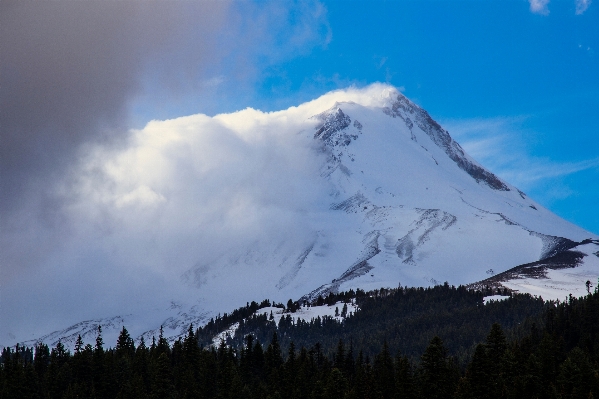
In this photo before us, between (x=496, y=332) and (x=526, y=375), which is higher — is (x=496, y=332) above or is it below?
above

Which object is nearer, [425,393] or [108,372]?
[425,393]

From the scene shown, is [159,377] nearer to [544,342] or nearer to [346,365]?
[346,365]

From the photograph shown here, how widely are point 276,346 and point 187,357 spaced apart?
17822 mm

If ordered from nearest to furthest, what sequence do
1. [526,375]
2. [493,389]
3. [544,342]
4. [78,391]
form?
1. [493,389]
2. [526,375]
3. [544,342]
4. [78,391]

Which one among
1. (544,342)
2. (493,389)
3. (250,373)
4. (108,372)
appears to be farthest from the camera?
(250,373)

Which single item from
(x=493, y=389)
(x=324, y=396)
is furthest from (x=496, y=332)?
(x=324, y=396)

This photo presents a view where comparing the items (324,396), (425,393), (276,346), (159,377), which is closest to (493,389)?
(425,393)

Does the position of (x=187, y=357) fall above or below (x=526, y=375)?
above

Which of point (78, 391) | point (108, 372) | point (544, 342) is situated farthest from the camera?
point (108, 372)

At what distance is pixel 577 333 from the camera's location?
140 metres

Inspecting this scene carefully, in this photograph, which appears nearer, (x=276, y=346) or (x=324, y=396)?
(x=324, y=396)

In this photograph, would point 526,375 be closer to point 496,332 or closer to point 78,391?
point 496,332

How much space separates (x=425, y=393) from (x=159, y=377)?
47679 millimetres

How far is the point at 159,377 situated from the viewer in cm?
11175
